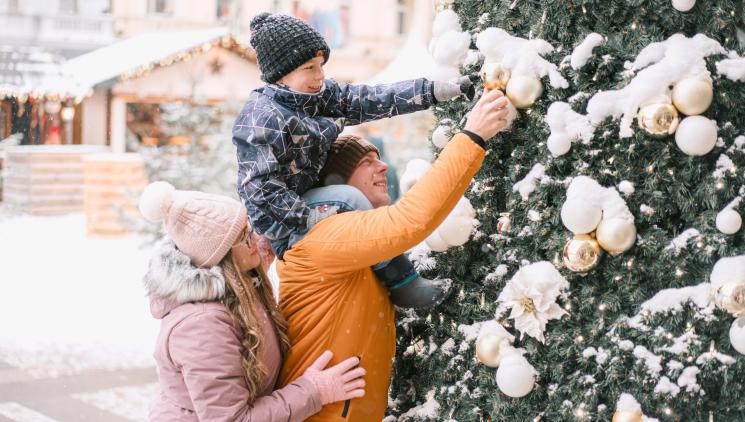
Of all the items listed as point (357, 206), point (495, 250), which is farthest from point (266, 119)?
point (495, 250)

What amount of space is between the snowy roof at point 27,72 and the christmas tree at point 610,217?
1119 cm

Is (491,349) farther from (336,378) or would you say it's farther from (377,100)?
(377,100)

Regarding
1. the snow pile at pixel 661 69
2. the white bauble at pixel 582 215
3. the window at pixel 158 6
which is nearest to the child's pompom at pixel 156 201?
the white bauble at pixel 582 215

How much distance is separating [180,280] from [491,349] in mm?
719

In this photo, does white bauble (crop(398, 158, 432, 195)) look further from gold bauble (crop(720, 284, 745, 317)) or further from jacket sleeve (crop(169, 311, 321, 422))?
gold bauble (crop(720, 284, 745, 317))

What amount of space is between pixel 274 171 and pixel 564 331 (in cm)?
72

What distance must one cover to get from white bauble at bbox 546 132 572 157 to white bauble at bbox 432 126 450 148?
325mm

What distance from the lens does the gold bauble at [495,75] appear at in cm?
167

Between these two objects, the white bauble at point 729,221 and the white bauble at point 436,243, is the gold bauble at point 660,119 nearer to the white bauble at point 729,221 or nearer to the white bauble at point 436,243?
the white bauble at point 729,221

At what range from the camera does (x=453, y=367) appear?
184cm

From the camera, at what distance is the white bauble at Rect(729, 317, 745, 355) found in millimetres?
1424

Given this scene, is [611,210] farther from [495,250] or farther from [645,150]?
[495,250]

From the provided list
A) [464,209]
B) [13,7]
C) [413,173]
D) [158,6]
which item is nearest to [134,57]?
[13,7]

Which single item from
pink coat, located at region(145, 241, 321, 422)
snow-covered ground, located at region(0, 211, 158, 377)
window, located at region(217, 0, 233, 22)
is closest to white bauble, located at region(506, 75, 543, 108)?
pink coat, located at region(145, 241, 321, 422)
